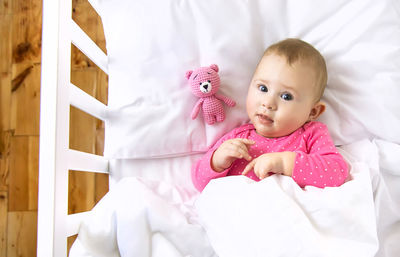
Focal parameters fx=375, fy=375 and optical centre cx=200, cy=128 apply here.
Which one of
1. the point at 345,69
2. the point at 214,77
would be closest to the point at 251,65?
the point at 214,77

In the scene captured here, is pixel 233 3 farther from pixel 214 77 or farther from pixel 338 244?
pixel 338 244

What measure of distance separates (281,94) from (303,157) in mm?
151

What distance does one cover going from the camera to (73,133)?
131 centimetres

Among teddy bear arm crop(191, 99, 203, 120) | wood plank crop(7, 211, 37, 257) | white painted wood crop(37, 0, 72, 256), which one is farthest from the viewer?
wood plank crop(7, 211, 37, 257)

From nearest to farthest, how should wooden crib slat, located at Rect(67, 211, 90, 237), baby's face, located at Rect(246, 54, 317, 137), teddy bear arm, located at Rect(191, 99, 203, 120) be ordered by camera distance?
wooden crib slat, located at Rect(67, 211, 90, 237) < baby's face, located at Rect(246, 54, 317, 137) < teddy bear arm, located at Rect(191, 99, 203, 120)

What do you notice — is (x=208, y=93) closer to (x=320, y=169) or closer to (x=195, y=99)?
(x=195, y=99)

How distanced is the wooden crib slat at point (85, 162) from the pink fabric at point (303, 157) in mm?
243

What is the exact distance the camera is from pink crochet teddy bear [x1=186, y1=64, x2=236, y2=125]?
932mm

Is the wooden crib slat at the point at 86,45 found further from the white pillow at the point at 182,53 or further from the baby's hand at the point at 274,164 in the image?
the baby's hand at the point at 274,164

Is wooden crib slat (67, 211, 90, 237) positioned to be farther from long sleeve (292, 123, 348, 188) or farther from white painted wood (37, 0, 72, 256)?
long sleeve (292, 123, 348, 188)

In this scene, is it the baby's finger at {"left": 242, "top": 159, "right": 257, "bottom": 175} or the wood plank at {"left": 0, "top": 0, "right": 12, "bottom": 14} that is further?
the wood plank at {"left": 0, "top": 0, "right": 12, "bottom": 14}

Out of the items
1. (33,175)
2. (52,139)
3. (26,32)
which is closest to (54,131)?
(52,139)

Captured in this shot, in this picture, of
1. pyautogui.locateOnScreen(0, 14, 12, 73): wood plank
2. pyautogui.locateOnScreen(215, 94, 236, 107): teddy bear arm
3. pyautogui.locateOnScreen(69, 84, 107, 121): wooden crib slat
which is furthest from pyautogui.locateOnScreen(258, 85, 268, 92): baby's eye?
pyautogui.locateOnScreen(0, 14, 12, 73): wood plank

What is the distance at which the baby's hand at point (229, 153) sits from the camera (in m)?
0.84
